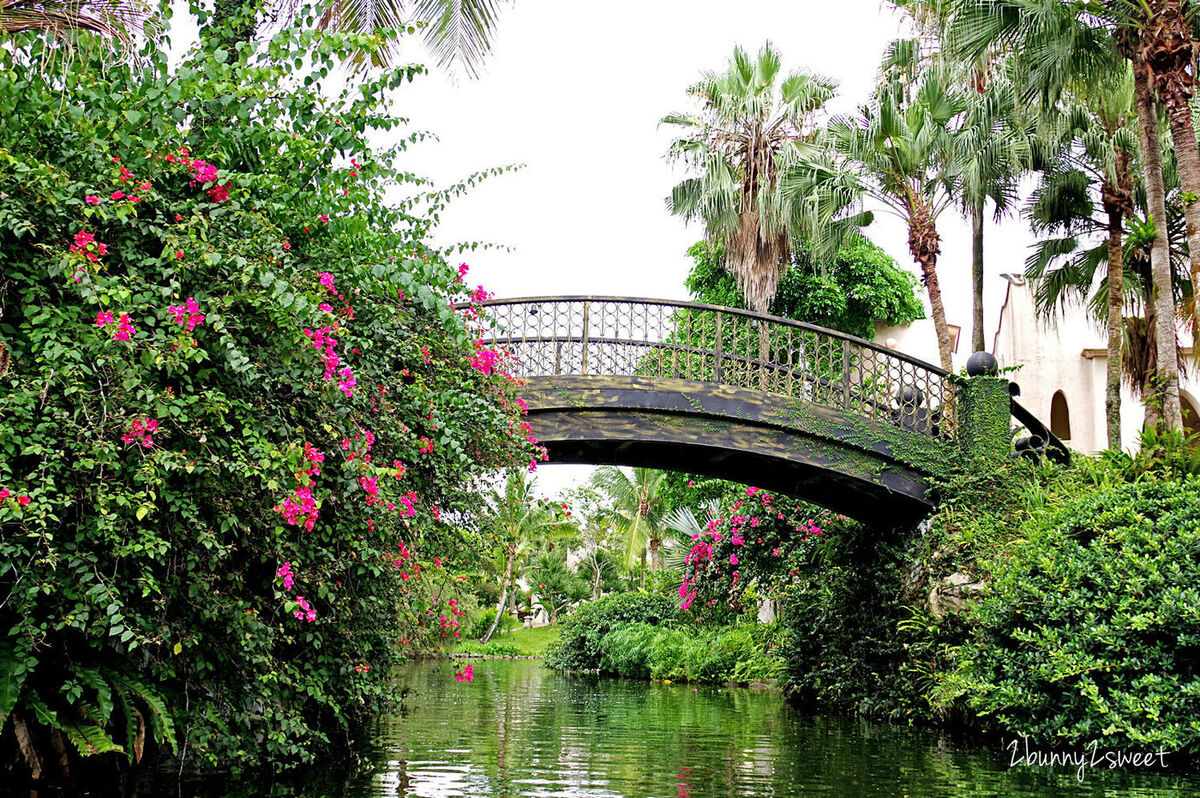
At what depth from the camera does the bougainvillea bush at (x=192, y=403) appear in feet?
16.3

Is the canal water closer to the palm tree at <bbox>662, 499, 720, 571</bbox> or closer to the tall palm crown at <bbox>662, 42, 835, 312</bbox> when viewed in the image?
the palm tree at <bbox>662, 499, 720, 571</bbox>

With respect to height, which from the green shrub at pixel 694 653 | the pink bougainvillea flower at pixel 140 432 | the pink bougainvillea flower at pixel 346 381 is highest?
the pink bougainvillea flower at pixel 346 381

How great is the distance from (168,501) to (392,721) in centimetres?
601

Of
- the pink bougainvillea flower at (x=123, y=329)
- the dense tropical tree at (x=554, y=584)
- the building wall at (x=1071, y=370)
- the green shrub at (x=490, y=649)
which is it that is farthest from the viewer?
the dense tropical tree at (x=554, y=584)

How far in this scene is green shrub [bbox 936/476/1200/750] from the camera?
7.83 m

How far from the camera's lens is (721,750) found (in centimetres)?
863

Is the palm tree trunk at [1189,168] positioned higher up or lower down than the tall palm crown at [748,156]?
lower down

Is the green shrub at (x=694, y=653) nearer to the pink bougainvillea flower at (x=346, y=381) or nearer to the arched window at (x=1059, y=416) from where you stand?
the arched window at (x=1059, y=416)

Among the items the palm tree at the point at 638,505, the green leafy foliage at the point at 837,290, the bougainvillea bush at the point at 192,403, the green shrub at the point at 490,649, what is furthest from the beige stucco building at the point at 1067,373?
the green shrub at the point at 490,649

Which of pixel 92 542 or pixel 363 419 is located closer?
pixel 92 542

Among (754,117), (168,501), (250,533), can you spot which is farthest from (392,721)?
(754,117)

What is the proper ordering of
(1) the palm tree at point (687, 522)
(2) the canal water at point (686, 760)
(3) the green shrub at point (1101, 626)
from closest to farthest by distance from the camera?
1. (2) the canal water at point (686, 760)
2. (3) the green shrub at point (1101, 626)
3. (1) the palm tree at point (687, 522)

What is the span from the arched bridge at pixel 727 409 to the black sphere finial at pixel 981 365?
37cm

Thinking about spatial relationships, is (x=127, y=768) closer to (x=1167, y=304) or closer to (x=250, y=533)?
(x=250, y=533)
